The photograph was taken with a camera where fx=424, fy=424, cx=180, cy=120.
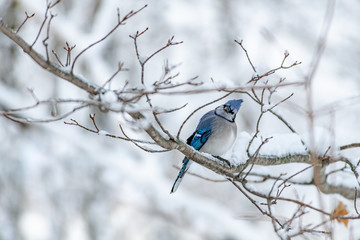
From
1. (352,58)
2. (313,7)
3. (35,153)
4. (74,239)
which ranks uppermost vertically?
(313,7)

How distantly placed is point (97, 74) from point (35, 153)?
7.58 feet

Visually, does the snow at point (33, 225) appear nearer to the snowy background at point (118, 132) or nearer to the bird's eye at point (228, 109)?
the snowy background at point (118, 132)

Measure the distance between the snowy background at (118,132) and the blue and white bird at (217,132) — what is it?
301 cm

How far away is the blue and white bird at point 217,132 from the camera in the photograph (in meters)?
3.74

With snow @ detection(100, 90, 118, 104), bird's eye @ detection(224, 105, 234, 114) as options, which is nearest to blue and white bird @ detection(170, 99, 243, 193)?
bird's eye @ detection(224, 105, 234, 114)

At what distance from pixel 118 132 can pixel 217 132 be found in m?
5.91

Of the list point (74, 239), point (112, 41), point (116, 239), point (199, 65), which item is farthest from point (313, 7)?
point (74, 239)

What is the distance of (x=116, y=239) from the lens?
896 centimetres

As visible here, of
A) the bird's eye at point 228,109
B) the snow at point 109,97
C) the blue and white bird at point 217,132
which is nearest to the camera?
the snow at point 109,97

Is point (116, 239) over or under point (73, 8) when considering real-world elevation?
under

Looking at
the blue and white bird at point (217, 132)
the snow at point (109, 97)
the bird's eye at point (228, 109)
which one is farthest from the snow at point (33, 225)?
the snow at point (109, 97)

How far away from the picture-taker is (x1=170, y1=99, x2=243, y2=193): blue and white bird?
3738 mm

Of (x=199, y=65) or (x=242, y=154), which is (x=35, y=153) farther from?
(x=242, y=154)

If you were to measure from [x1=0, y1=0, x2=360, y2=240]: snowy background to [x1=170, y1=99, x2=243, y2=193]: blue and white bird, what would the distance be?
3010 millimetres
